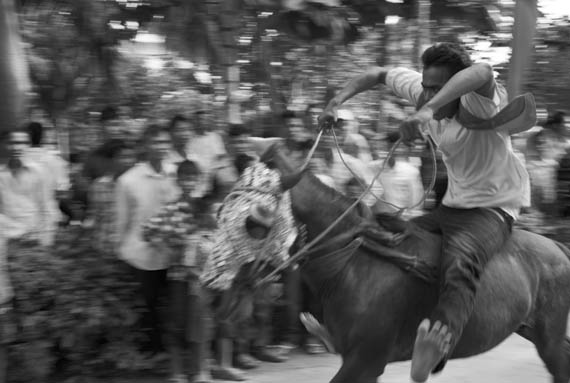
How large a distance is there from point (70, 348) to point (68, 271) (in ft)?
1.87

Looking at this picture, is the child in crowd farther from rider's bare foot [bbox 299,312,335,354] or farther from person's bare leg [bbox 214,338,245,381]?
rider's bare foot [bbox 299,312,335,354]

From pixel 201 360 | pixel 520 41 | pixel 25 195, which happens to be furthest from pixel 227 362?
pixel 520 41

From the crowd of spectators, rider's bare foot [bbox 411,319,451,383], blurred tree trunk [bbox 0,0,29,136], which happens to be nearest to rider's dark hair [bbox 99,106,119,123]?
the crowd of spectators

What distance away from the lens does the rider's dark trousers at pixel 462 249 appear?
3.94 metres

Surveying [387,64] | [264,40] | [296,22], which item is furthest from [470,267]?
[387,64]

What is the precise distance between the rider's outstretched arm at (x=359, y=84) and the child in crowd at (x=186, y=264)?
6.21ft

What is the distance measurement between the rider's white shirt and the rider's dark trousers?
0.23 ft

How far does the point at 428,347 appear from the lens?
153 inches

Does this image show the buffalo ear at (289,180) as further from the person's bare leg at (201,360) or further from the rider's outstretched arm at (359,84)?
the person's bare leg at (201,360)

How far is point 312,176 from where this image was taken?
4094 mm

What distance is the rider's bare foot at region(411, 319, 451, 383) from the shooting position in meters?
3.87

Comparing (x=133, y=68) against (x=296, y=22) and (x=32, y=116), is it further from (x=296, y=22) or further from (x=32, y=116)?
(x=296, y=22)

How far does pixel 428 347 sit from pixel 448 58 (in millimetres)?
1476

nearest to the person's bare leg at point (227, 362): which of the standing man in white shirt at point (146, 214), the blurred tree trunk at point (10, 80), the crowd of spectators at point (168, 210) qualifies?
the crowd of spectators at point (168, 210)
